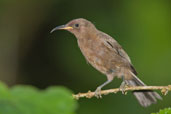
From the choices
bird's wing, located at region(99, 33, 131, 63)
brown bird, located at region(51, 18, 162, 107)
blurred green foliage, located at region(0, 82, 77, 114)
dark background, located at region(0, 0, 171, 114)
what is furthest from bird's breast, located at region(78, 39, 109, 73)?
dark background, located at region(0, 0, 171, 114)

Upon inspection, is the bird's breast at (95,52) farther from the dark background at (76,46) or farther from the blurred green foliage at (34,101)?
the dark background at (76,46)

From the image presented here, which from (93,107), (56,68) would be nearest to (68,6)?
(56,68)

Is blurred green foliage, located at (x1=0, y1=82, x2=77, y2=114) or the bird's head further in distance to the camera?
the bird's head

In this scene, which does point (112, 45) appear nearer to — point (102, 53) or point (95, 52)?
point (102, 53)

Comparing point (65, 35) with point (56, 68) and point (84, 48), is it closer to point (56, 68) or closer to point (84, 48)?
point (56, 68)

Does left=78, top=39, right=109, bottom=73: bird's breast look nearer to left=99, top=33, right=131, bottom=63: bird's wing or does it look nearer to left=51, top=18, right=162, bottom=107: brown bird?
left=51, top=18, right=162, bottom=107: brown bird
